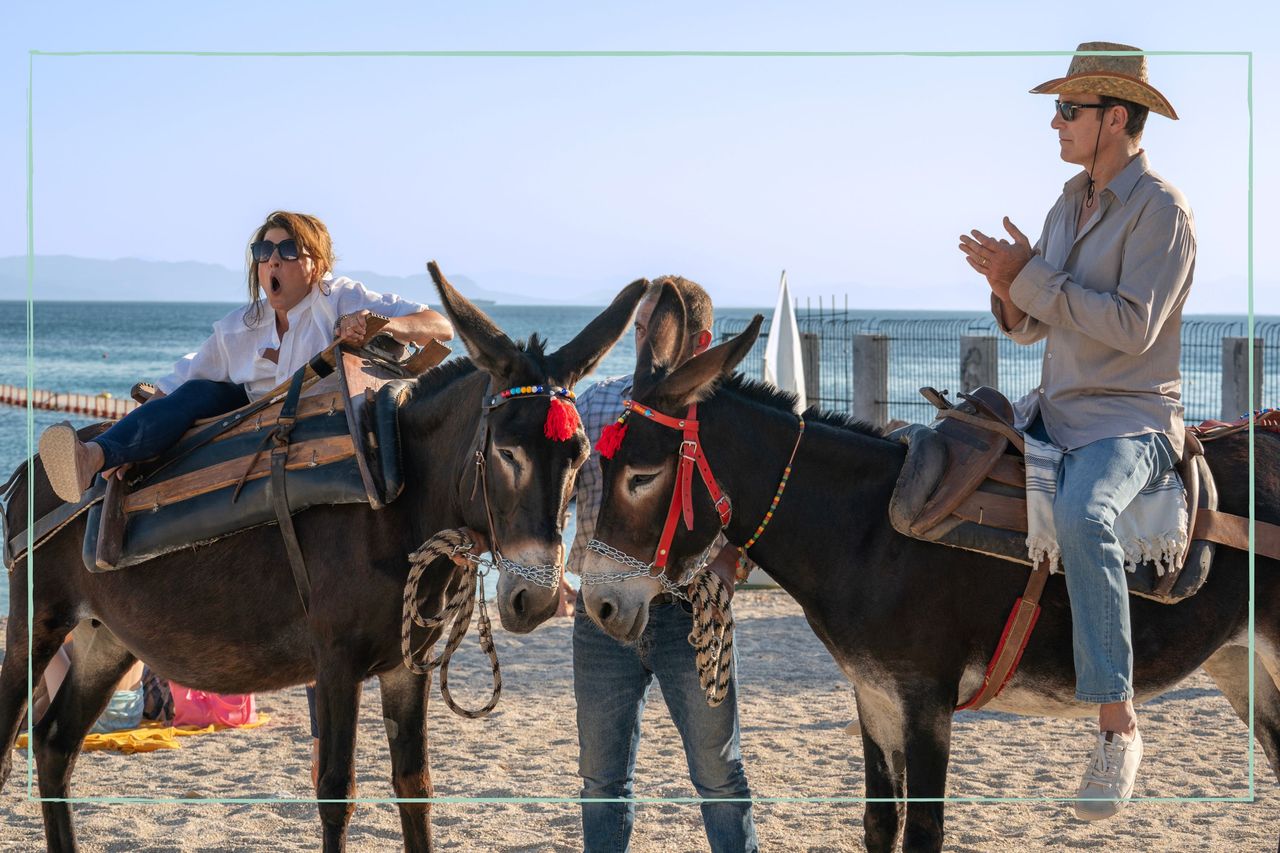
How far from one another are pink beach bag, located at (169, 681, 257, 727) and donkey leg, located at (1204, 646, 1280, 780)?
545 cm

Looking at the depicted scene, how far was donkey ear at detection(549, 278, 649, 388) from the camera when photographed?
12.0ft

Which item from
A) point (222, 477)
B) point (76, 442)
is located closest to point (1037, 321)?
point (222, 477)

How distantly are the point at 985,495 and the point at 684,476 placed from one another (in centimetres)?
94

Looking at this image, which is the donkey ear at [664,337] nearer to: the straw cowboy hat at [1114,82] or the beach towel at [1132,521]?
the beach towel at [1132,521]

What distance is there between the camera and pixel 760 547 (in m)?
3.74

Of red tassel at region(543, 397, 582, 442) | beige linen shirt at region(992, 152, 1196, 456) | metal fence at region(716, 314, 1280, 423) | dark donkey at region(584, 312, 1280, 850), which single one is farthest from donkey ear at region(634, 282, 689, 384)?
metal fence at region(716, 314, 1280, 423)

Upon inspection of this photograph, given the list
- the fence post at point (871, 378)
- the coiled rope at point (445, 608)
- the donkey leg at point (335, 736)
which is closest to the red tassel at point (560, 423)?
the coiled rope at point (445, 608)

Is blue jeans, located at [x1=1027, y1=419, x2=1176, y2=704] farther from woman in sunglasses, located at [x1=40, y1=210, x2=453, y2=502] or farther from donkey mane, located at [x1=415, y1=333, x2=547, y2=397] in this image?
woman in sunglasses, located at [x1=40, y1=210, x2=453, y2=502]

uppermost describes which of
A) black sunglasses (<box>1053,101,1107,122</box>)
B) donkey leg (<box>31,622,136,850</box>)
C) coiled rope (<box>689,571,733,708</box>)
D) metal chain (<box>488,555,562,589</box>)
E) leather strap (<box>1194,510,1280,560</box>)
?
black sunglasses (<box>1053,101,1107,122</box>)

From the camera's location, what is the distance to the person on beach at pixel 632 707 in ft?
12.3

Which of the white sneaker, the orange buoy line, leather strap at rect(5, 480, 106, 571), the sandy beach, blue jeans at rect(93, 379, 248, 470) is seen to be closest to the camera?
the white sneaker

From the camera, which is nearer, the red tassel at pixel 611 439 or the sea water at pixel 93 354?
the red tassel at pixel 611 439

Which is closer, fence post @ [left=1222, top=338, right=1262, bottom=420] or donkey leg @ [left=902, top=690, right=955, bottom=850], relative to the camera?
donkey leg @ [left=902, top=690, right=955, bottom=850]

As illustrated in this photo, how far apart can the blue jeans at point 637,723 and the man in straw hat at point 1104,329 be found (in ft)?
3.49
